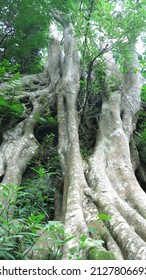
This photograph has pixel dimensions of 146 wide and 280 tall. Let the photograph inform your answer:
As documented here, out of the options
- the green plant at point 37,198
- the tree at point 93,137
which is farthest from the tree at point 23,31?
the green plant at point 37,198

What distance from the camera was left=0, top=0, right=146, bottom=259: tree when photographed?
2.57m

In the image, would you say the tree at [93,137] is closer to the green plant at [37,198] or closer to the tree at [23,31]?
the green plant at [37,198]

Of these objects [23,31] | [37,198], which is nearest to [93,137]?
[37,198]

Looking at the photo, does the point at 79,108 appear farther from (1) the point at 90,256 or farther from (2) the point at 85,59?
(1) the point at 90,256

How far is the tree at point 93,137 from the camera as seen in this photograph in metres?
2.57

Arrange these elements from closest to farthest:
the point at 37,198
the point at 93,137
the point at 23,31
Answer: the point at 37,198 < the point at 93,137 < the point at 23,31

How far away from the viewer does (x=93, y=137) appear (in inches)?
217

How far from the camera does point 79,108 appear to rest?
227 inches

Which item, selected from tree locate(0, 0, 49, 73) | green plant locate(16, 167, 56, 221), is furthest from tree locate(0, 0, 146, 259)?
tree locate(0, 0, 49, 73)

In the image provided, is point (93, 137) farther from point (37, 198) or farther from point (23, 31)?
point (23, 31)

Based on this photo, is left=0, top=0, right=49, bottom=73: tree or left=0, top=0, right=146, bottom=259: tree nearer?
left=0, top=0, right=146, bottom=259: tree

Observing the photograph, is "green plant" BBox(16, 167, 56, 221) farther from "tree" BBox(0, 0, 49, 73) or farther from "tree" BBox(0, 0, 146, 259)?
"tree" BBox(0, 0, 49, 73)
